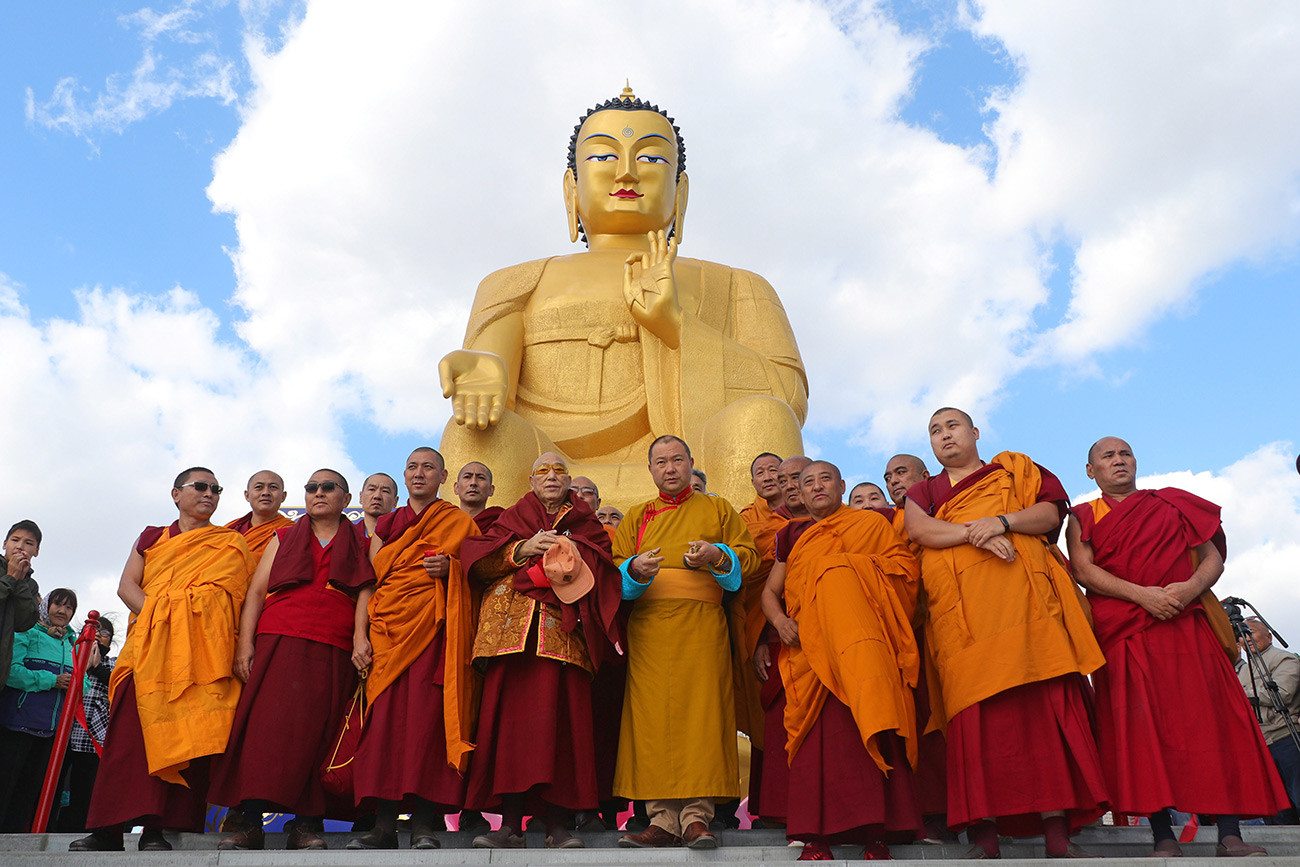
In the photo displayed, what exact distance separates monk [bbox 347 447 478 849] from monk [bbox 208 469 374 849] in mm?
125

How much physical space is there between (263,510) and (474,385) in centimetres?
272

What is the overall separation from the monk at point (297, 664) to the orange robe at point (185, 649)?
0.07 meters

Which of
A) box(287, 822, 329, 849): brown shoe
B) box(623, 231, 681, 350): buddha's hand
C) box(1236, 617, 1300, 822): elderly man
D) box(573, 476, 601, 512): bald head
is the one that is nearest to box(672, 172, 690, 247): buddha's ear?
box(623, 231, 681, 350): buddha's hand

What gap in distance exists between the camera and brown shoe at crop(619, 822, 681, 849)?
3906 mm

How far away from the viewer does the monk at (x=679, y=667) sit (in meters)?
3.99

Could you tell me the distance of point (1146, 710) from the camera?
12.9 feet

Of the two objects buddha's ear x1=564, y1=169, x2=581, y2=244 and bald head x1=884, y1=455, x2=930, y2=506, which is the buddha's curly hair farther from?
bald head x1=884, y1=455, x2=930, y2=506

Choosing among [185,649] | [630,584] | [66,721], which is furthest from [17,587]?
[630,584]

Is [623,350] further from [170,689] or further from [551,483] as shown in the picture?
[170,689]

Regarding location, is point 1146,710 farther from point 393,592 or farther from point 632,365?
point 632,365

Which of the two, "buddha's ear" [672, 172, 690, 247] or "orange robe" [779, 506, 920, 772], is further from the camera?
"buddha's ear" [672, 172, 690, 247]

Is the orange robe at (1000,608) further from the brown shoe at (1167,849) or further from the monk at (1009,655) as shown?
the brown shoe at (1167,849)

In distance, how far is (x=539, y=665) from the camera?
414 cm

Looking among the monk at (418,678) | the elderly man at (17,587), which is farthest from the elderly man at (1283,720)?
the elderly man at (17,587)
